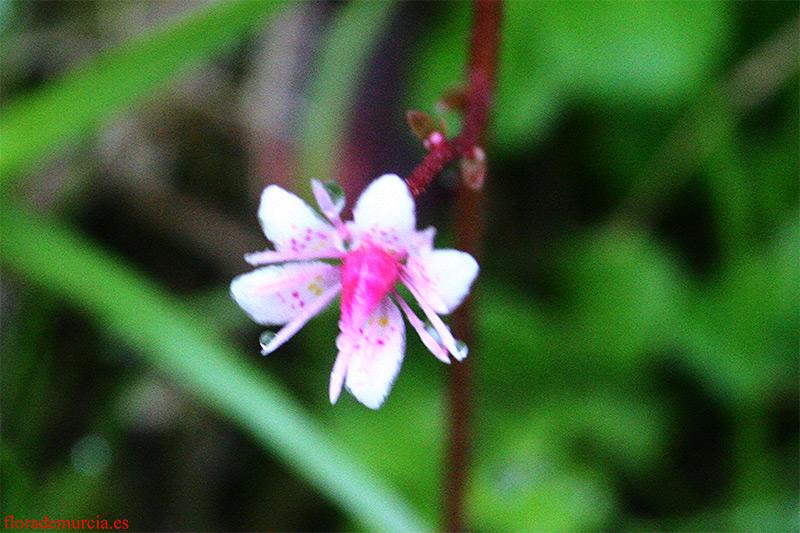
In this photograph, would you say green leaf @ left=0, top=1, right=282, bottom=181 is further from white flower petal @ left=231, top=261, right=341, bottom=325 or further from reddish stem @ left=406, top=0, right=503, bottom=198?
white flower petal @ left=231, top=261, right=341, bottom=325

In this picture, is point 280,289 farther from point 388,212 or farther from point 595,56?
point 595,56

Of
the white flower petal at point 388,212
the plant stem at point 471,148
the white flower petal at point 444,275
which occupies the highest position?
the plant stem at point 471,148

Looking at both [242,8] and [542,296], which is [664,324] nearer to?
[542,296]

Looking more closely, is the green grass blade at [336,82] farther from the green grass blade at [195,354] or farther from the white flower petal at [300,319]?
the white flower petal at [300,319]

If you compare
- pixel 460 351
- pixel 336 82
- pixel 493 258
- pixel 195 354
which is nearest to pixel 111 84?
pixel 195 354

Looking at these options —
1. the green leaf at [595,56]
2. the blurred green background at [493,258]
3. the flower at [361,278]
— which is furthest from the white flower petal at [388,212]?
the green leaf at [595,56]

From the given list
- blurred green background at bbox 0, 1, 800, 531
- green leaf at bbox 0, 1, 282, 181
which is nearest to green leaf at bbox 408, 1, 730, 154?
blurred green background at bbox 0, 1, 800, 531
